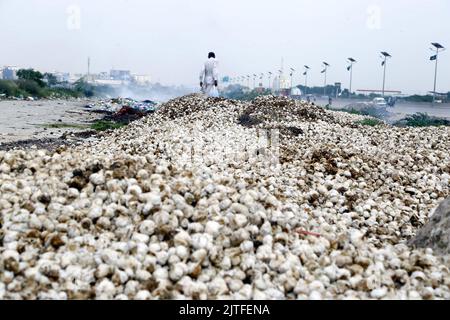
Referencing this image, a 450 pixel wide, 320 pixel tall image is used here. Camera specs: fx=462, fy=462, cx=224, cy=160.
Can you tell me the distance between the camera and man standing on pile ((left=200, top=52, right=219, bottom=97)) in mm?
17172

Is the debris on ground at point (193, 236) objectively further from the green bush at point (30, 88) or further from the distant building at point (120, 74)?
the distant building at point (120, 74)

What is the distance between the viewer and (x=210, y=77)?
17344 mm

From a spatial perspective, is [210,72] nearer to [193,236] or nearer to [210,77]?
[210,77]

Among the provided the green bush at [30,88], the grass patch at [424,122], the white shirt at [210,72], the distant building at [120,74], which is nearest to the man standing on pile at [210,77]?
the white shirt at [210,72]

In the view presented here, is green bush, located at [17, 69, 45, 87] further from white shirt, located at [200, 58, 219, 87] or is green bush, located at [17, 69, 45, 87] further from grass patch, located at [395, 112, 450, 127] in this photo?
grass patch, located at [395, 112, 450, 127]

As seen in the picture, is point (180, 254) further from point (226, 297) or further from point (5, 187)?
point (5, 187)

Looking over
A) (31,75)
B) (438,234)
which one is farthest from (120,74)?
(438,234)

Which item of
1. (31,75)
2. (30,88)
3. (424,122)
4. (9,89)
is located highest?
(31,75)

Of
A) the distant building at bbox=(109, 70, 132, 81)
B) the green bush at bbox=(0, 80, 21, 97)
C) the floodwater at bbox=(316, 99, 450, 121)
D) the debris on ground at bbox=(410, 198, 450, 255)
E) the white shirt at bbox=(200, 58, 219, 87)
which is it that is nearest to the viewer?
the debris on ground at bbox=(410, 198, 450, 255)

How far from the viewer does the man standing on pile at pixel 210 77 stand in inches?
676

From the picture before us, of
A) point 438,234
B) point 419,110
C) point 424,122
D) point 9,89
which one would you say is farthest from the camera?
point 9,89

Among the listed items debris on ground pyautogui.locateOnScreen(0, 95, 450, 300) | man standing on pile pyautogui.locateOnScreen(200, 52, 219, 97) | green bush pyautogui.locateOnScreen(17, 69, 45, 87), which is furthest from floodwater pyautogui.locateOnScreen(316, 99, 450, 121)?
green bush pyautogui.locateOnScreen(17, 69, 45, 87)

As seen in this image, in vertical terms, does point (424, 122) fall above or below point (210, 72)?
below

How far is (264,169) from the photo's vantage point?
647 centimetres
